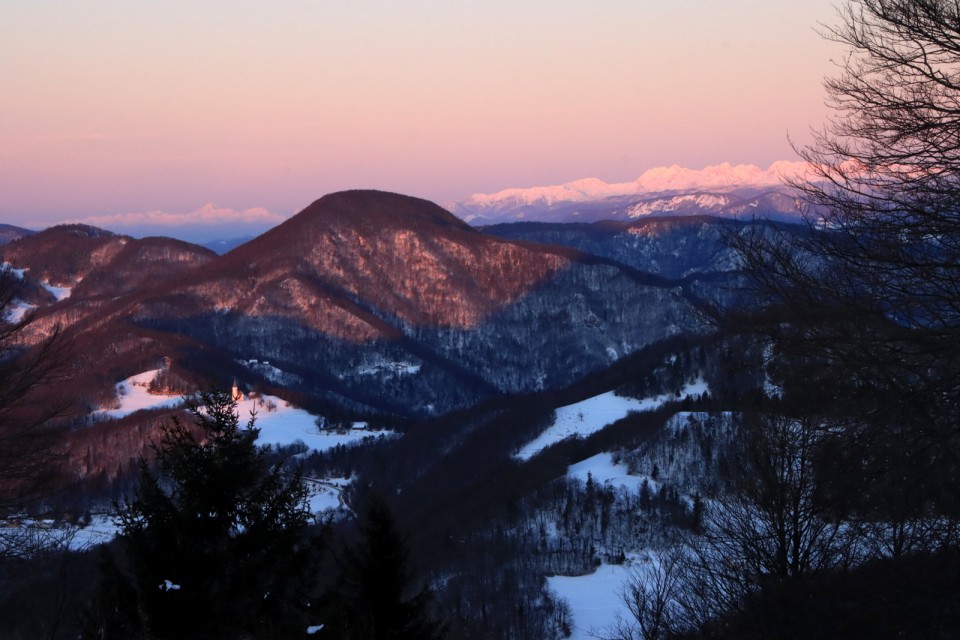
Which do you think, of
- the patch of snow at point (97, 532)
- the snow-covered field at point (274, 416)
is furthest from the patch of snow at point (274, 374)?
the patch of snow at point (97, 532)

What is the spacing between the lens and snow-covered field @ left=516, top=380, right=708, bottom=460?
4380 inches

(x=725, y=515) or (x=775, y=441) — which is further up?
(x=775, y=441)

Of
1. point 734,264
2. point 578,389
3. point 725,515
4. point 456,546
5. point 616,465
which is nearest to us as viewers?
point 734,264

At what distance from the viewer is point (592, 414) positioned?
121438 mm

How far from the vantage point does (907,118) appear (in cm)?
999

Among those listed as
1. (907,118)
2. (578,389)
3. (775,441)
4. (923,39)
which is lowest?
(578,389)

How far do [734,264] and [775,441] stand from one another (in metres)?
3.23

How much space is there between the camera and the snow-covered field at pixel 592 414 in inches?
4380

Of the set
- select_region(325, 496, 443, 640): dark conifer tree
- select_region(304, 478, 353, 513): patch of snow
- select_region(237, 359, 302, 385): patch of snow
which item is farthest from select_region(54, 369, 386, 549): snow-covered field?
select_region(325, 496, 443, 640): dark conifer tree

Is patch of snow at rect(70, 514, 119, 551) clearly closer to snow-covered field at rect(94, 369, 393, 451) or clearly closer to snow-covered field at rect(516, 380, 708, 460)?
snow-covered field at rect(94, 369, 393, 451)

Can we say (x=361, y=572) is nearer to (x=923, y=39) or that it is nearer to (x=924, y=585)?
(x=924, y=585)

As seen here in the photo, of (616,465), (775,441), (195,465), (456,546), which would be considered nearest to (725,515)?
(775,441)

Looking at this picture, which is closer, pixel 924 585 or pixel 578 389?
pixel 924 585

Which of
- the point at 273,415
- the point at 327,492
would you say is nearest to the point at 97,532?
the point at 327,492
